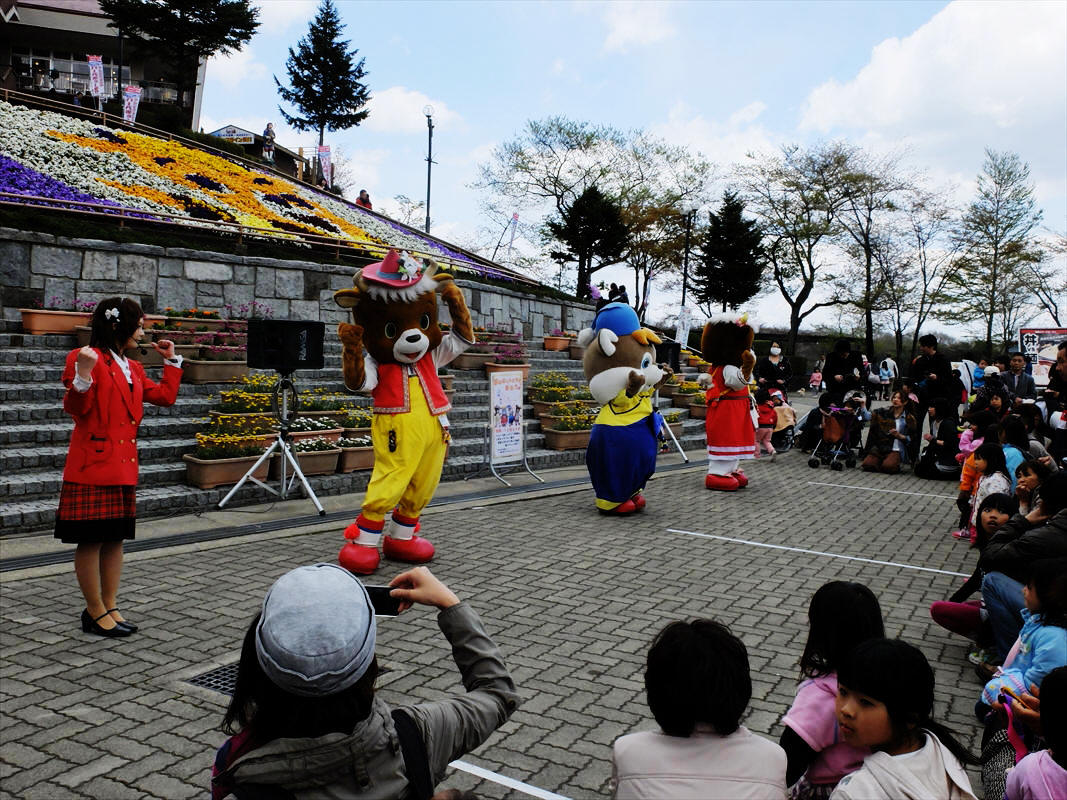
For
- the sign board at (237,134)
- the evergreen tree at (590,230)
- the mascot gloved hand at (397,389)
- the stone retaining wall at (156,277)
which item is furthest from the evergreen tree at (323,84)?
the mascot gloved hand at (397,389)

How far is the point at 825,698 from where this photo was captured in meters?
2.62

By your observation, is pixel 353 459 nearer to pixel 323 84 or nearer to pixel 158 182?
pixel 158 182

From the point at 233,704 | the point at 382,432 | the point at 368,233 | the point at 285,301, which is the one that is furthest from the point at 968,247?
the point at 233,704

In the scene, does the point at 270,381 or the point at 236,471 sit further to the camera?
the point at 270,381

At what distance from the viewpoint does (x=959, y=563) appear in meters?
7.57

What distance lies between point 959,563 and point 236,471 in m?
6.90

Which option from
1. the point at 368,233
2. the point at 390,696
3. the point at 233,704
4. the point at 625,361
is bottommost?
the point at 390,696

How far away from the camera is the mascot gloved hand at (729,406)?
36.1ft

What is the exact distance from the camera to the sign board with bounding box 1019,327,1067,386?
564 inches

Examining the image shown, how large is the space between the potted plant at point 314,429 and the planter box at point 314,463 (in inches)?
13.1

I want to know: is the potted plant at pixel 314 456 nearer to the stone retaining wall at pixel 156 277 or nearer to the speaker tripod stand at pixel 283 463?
the speaker tripod stand at pixel 283 463

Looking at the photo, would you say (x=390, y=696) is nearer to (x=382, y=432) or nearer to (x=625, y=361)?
(x=382, y=432)

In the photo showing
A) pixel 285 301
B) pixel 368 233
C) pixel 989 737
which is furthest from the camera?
pixel 368 233

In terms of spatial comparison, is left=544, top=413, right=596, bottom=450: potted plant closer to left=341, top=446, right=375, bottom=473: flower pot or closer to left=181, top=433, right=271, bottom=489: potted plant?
left=341, top=446, right=375, bottom=473: flower pot
